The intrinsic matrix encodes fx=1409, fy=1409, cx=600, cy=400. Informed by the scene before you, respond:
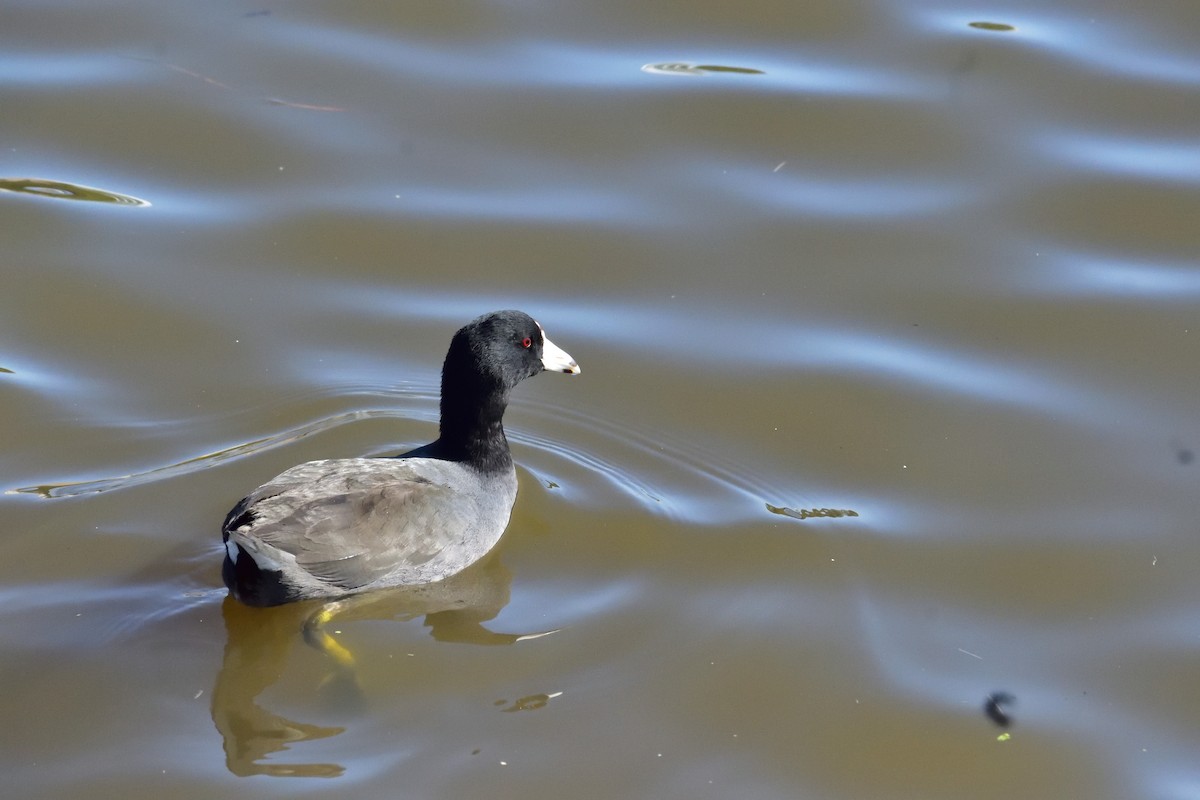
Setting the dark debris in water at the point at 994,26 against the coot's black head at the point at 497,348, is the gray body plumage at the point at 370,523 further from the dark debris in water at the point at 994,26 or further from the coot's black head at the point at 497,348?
the dark debris in water at the point at 994,26

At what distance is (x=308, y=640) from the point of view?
502 cm

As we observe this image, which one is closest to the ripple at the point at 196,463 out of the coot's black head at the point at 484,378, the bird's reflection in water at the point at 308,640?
the coot's black head at the point at 484,378

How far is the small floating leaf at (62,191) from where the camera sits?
725 cm

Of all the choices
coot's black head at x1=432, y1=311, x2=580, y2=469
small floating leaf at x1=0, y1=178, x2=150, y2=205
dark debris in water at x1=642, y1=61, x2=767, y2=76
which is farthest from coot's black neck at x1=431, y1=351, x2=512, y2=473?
dark debris in water at x1=642, y1=61, x2=767, y2=76

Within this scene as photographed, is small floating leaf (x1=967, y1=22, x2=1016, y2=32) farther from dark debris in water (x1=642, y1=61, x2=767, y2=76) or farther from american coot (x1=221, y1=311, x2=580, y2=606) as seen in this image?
american coot (x1=221, y1=311, x2=580, y2=606)

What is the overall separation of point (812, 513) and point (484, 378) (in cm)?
143

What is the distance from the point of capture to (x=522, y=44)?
857 cm

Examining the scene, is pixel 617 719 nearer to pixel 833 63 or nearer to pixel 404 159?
pixel 404 159

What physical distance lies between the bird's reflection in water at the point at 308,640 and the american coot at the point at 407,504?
87 millimetres

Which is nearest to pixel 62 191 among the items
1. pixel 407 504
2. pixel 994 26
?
pixel 407 504

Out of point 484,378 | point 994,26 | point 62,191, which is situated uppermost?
point 994,26

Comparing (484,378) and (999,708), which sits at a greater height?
(484,378)

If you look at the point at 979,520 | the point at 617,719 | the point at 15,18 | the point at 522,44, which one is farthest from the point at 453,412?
the point at 15,18

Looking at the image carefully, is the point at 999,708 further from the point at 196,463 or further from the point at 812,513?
the point at 196,463
